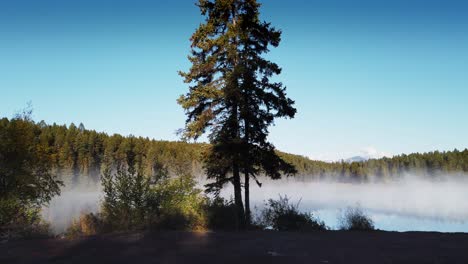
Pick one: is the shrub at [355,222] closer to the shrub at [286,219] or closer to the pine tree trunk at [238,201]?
the shrub at [286,219]

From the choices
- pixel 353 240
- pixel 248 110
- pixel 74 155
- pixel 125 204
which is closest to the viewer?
pixel 353 240

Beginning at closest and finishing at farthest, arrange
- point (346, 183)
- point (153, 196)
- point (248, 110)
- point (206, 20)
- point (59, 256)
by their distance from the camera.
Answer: point (59, 256)
point (153, 196)
point (248, 110)
point (206, 20)
point (346, 183)

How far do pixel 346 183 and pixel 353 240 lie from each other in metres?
185

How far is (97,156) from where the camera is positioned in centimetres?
10500

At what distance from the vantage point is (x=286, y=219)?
14.8 m

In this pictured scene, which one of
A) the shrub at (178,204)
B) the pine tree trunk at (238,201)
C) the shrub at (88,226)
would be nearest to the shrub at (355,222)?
the pine tree trunk at (238,201)

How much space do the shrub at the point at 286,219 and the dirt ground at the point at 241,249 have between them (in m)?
4.62

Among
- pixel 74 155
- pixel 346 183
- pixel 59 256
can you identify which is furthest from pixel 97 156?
pixel 346 183

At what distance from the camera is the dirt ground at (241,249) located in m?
6.82

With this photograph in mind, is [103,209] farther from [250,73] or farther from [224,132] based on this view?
[250,73]

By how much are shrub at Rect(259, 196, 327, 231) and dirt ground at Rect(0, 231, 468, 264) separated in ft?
15.1

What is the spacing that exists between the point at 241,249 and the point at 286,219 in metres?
7.51

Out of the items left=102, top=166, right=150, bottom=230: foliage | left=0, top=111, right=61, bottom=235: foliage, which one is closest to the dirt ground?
left=102, top=166, right=150, bottom=230: foliage

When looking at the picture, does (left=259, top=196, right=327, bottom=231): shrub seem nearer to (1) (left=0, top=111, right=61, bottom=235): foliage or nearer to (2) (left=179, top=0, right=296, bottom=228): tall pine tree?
(2) (left=179, top=0, right=296, bottom=228): tall pine tree
